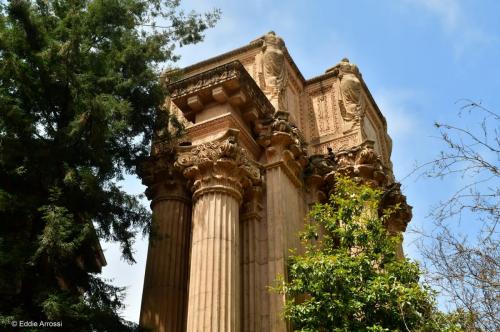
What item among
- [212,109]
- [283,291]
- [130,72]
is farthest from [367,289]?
[130,72]

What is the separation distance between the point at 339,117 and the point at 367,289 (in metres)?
9.93

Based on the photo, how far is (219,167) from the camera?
45.6 ft

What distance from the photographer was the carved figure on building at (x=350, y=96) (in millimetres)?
19781

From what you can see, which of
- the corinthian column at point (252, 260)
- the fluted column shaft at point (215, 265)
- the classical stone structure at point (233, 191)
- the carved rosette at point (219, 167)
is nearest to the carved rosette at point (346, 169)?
the classical stone structure at point (233, 191)

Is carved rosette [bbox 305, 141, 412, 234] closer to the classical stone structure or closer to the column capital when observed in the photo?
the classical stone structure

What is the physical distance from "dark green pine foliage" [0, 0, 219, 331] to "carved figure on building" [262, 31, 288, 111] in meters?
4.59

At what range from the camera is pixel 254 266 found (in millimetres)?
13922

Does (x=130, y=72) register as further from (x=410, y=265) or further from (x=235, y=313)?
(x=410, y=265)

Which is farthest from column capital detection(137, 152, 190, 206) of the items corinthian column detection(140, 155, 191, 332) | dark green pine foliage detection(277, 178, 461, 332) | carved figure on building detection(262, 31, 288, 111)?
dark green pine foliage detection(277, 178, 461, 332)

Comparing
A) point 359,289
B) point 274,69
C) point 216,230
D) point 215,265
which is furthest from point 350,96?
point 215,265

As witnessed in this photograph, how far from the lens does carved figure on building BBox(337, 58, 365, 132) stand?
19.8 metres

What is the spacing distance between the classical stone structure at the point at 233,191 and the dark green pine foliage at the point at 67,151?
4.80ft

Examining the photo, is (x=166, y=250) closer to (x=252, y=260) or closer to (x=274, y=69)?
(x=252, y=260)

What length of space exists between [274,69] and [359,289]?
901 centimetres
